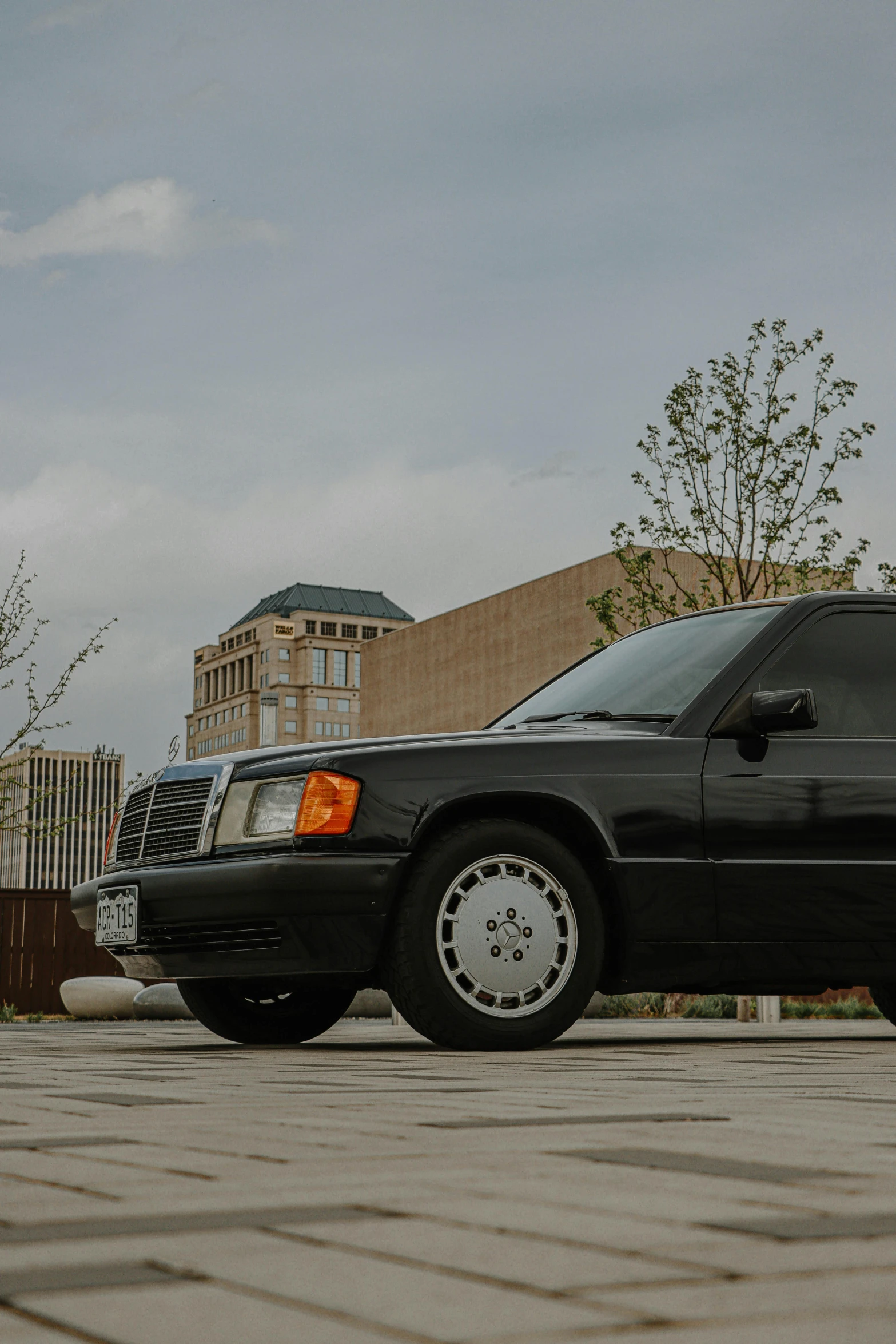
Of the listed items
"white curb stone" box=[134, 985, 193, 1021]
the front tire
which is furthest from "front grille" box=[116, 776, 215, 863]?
"white curb stone" box=[134, 985, 193, 1021]

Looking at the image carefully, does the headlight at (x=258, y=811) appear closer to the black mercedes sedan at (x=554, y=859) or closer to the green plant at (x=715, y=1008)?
the black mercedes sedan at (x=554, y=859)

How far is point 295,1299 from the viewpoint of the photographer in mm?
1850

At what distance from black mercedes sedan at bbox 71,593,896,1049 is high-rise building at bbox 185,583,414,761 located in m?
161

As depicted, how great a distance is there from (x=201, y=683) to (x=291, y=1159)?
194 metres

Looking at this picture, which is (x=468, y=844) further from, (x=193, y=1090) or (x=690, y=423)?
(x=690, y=423)

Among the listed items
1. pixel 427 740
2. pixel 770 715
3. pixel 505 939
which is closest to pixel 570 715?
pixel 427 740

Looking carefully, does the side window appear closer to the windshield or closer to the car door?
the car door

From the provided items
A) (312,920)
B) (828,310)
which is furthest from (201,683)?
(312,920)

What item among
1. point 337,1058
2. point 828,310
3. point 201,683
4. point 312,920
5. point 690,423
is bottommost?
point 337,1058

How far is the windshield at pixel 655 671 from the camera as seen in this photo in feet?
23.3

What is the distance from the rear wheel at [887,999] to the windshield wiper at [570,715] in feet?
6.49

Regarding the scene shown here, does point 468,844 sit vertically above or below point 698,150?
below

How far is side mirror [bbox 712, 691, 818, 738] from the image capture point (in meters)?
6.46

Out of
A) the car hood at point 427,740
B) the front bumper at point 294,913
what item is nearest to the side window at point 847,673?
the car hood at point 427,740
